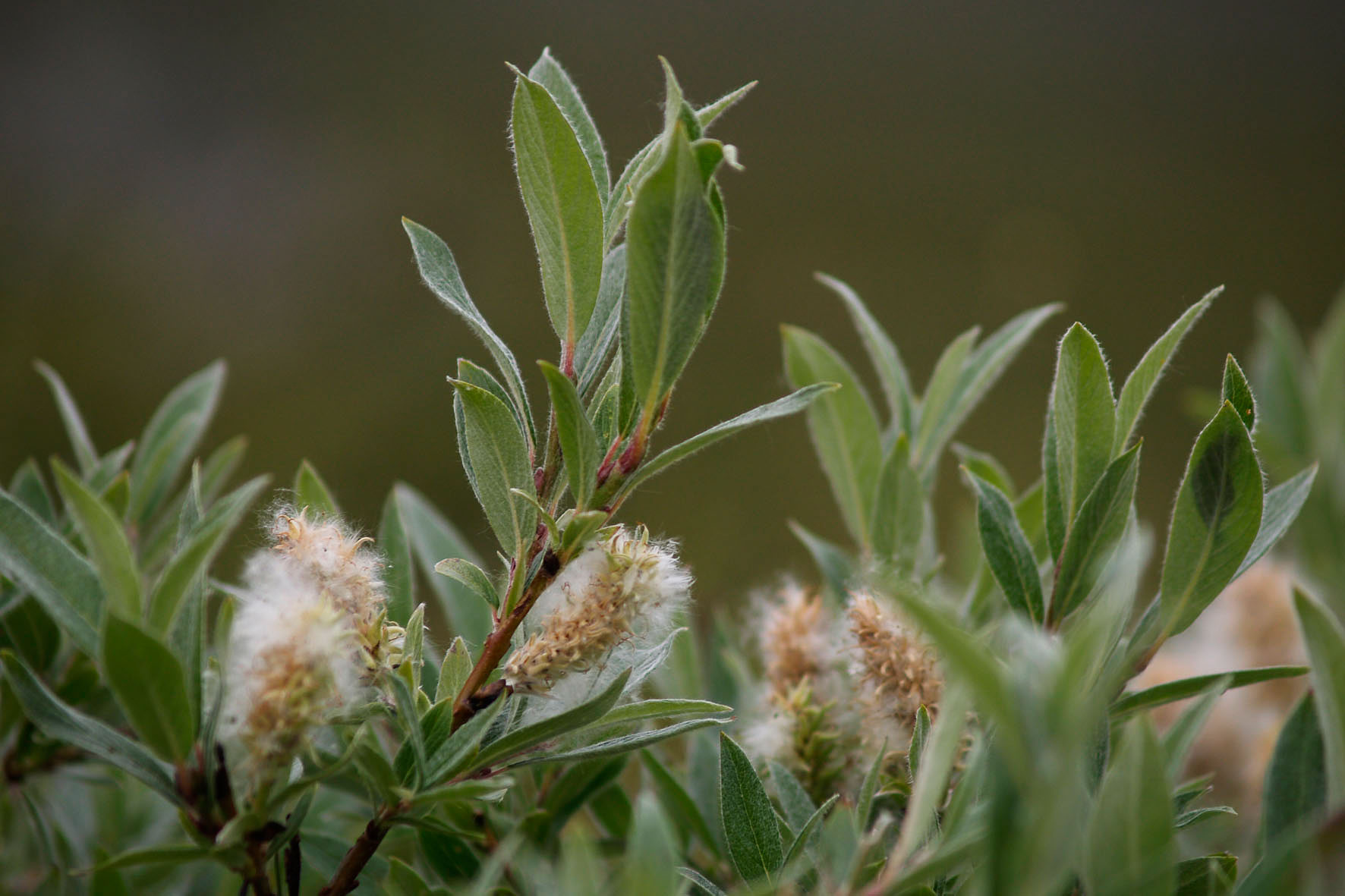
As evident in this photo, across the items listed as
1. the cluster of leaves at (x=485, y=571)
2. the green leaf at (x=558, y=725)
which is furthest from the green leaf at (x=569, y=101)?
the green leaf at (x=558, y=725)

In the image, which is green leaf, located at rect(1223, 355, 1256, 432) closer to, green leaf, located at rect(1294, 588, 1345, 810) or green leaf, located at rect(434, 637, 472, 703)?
Result: green leaf, located at rect(1294, 588, 1345, 810)

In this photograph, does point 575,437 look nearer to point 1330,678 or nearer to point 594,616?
point 594,616

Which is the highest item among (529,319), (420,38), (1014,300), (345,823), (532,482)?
(420,38)

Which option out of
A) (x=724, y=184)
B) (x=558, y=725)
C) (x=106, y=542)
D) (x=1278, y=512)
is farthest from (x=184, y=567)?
(x=724, y=184)

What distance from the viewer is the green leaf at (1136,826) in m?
0.31

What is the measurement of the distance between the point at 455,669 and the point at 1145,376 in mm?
312

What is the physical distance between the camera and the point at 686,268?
34cm

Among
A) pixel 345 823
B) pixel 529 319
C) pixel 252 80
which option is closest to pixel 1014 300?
pixel 529 319

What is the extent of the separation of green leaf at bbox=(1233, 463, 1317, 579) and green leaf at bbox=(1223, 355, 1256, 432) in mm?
47

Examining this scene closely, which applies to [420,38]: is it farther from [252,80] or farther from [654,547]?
[654,547]

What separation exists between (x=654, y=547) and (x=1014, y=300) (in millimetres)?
2588

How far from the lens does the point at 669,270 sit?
0.34m

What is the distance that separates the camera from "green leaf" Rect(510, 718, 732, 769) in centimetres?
37

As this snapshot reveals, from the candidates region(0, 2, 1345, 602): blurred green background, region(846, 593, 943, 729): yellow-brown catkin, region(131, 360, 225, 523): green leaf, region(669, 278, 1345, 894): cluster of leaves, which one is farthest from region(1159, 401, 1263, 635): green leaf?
region(0, 2, 1345, 602): blurred green background
